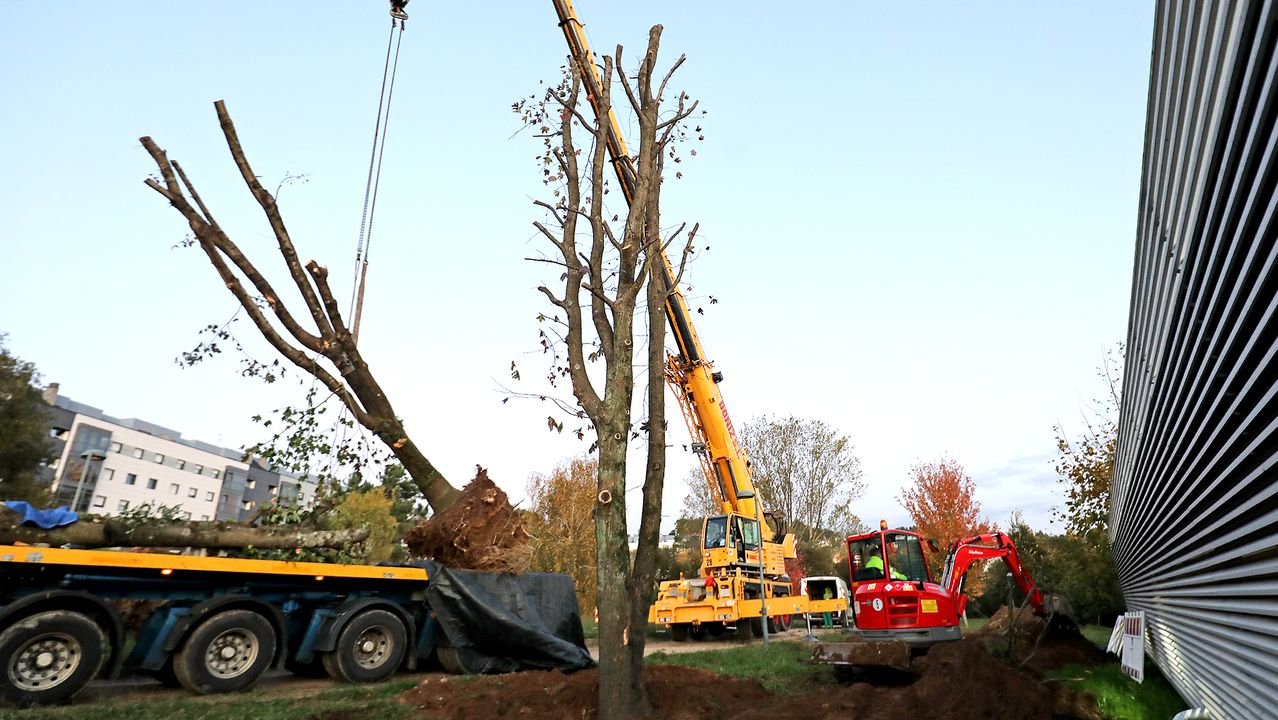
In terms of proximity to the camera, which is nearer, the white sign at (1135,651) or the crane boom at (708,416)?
the white sign at (1135,651)

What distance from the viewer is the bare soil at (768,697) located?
282 inches

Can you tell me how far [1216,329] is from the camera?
4066mm

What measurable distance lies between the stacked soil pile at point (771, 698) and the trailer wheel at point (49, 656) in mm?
3057

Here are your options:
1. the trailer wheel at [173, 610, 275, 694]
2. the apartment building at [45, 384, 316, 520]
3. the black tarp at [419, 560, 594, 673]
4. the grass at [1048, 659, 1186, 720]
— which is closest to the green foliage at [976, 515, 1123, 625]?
the grass at [1048, 659, 1186, 720]

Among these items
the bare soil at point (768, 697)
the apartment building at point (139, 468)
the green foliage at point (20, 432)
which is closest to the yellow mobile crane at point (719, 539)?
the bare soil at point (768, 697)

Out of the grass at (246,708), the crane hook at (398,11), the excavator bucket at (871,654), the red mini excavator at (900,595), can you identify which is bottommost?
the grass at (246,708)

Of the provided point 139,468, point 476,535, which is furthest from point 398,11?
point 139,468

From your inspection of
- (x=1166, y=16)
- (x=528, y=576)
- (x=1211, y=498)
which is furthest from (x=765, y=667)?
(x=1166, y=16)

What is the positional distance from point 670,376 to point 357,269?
9341 mm

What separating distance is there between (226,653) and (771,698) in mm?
6119

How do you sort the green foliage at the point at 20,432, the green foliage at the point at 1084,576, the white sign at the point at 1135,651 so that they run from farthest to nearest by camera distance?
the green foliage at the point at 20,432 → the green foliage at the point at 1084,576 → the white sign at the point at 1135,651

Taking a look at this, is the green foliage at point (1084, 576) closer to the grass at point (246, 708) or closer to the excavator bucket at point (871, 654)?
the excavator bucket at point (871, 654)

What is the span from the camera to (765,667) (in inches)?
439

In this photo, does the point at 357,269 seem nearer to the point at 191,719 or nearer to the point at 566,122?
the point at 566,122
